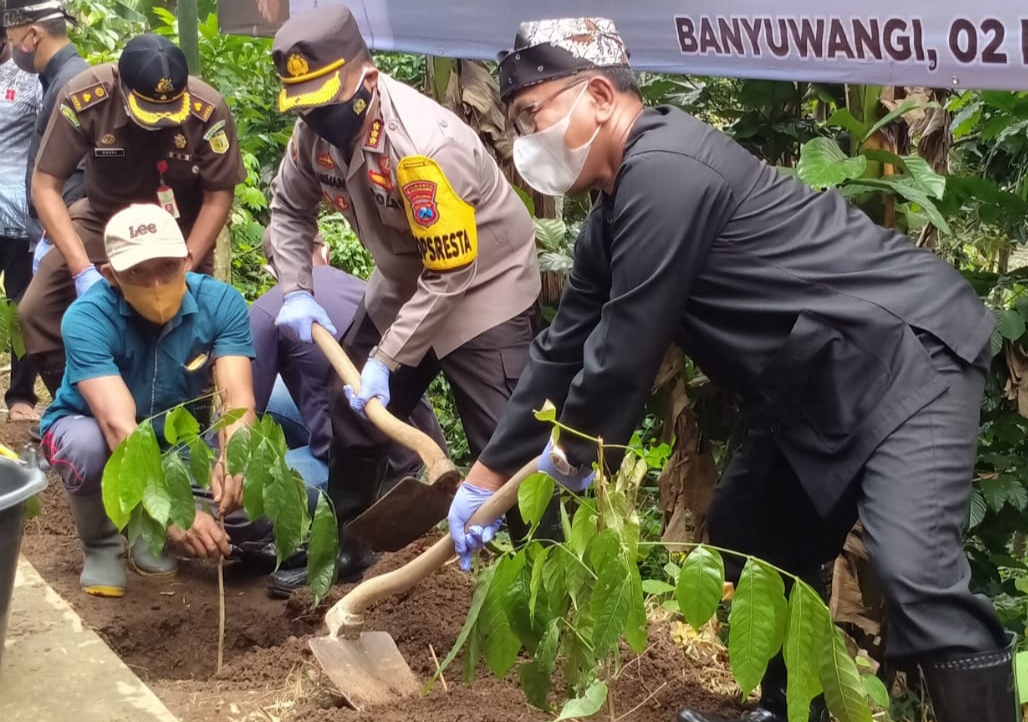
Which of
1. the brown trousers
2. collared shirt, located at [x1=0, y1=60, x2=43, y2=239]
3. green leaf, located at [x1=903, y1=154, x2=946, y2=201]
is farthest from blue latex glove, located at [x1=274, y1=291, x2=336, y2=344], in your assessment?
collared shirt, located at [x1=0, y1=60, x2=43, y2=239]

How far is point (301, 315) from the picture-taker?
3854 millimetres

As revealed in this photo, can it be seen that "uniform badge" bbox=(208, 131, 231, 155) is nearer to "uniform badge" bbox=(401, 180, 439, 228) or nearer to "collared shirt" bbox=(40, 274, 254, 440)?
"collared shirt" bbox=(40, 274, 254, 440)

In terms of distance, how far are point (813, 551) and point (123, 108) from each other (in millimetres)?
3135

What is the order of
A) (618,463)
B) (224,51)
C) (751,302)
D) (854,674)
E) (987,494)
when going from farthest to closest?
(224,51) < (987,494) < (618,463) < (751,302) < (854,674)

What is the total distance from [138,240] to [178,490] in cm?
92

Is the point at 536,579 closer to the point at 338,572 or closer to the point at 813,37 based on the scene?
the point at 813,37

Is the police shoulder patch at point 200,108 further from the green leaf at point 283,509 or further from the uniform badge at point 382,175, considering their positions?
the green leaf at point 283,509

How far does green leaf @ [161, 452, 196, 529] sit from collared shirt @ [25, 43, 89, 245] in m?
2.38

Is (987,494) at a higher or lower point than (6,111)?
lower

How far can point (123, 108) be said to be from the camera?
15.0ft

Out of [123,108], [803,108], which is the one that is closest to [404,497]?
[803,108]

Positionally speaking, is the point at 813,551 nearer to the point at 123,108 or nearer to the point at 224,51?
the point at 123,108

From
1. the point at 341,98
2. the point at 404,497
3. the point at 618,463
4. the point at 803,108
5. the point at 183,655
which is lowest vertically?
the point at 183,655

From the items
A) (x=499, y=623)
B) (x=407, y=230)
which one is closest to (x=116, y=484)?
(x=499, y=623)
